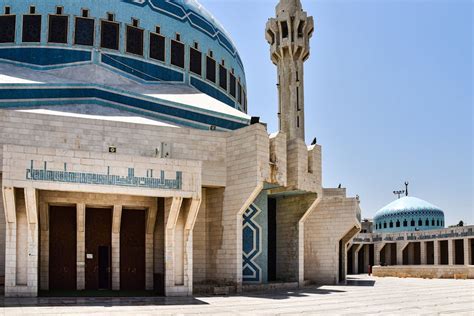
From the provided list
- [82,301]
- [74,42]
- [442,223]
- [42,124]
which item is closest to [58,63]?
[74,42]

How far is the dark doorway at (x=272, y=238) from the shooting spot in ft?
85.3

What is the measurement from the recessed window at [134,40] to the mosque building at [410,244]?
19.0m

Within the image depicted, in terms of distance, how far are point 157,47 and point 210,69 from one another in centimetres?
342

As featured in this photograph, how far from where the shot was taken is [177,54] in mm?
29219

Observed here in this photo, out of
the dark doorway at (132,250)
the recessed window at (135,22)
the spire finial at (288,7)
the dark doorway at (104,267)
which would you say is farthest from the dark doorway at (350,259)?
the dark doorway at (104,267)

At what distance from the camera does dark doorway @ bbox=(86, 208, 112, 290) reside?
20594mm

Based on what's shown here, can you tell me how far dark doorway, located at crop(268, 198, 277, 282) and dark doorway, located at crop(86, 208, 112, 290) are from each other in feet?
25.1

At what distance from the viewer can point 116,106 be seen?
22.8 m

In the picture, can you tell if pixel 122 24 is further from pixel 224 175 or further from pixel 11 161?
pixel 11 161

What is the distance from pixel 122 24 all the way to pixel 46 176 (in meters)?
12.4

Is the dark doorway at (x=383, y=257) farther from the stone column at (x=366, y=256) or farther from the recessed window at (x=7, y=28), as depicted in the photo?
the recessed window at (x=7, y=28)

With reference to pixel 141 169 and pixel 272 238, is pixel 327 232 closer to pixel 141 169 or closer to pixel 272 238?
pixel 272 238

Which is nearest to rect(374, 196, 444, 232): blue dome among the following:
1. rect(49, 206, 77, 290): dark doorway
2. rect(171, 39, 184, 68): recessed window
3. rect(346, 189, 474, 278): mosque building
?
rect(346, 189, 474, 278): mosque building

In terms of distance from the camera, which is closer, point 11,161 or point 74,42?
point 11,161
